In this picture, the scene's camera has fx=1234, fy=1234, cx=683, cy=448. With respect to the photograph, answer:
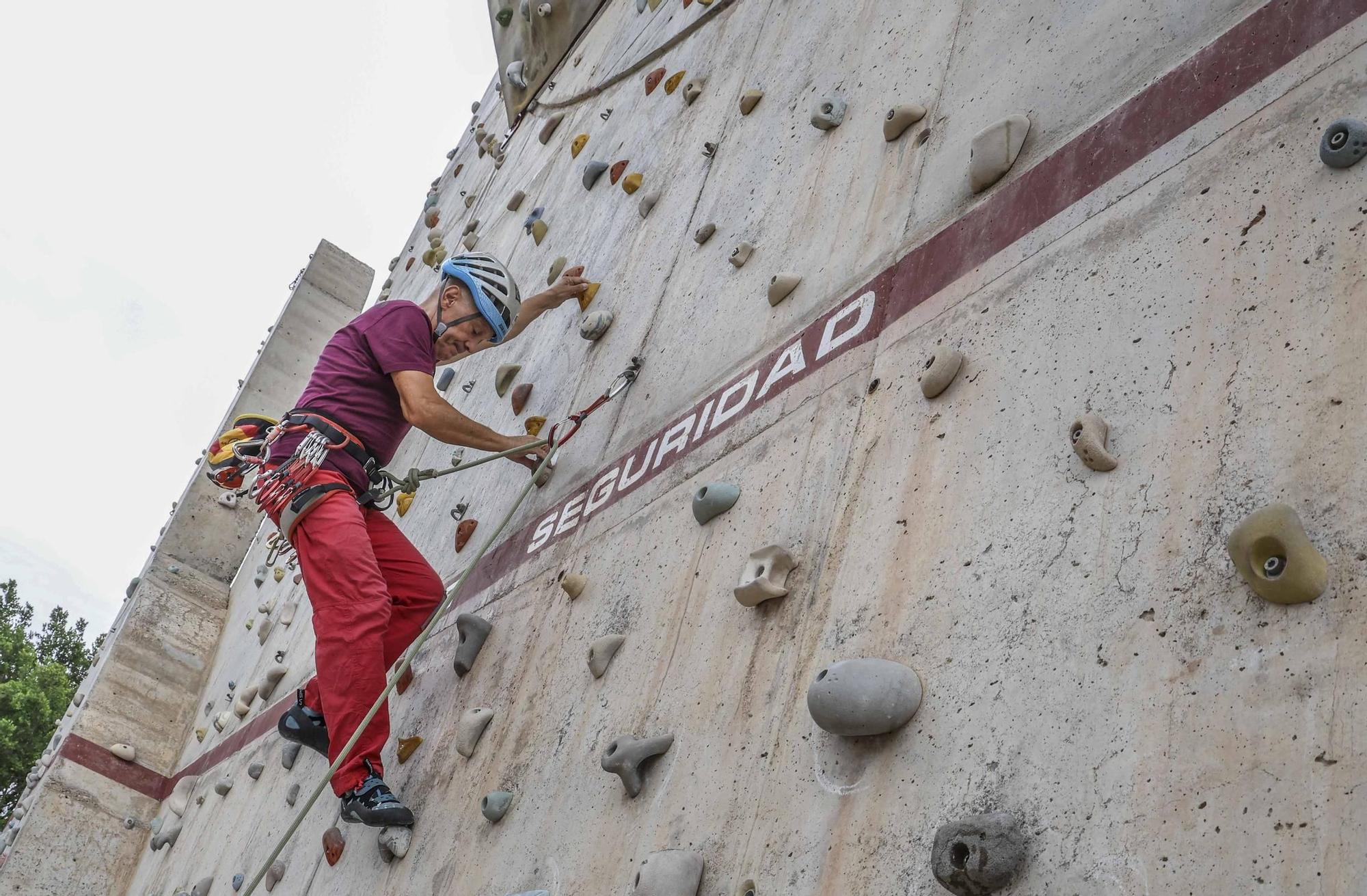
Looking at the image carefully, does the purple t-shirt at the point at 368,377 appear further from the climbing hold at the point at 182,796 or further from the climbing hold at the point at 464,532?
the climbing hold at the point at 182,796

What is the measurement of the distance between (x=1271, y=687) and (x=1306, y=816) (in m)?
0.13

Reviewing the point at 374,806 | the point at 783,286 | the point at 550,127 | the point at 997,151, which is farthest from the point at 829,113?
the point at 550,127

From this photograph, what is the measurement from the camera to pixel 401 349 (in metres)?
3.04

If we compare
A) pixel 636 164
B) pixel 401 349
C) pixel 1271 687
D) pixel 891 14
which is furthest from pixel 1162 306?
pixel 636 164

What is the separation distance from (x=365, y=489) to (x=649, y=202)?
114 centimetres

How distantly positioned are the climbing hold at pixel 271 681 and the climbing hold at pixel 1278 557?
3971 mm

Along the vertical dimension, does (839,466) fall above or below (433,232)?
below

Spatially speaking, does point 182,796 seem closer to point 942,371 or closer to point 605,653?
point 605,653

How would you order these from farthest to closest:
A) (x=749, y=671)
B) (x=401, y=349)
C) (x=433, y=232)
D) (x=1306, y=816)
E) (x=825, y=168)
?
1. (x=433, y=232)
2. (x=401, y=349)
3. (x=825, y=168)
4. (x=749, y=671)
5. (x=1306, y=816)

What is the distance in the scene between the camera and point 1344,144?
133cm

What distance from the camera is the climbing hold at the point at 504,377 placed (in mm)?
3777

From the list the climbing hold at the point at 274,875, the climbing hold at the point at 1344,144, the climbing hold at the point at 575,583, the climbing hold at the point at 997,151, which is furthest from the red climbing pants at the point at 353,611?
the climbing hold at the point at 1344,144

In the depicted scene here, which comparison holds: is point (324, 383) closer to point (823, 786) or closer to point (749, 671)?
point (749, 671)

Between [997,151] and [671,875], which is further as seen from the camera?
[997,151]
